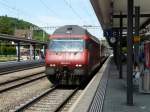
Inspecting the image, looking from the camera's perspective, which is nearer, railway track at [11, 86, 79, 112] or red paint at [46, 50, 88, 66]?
railway track at [11, 86, 79, 112]

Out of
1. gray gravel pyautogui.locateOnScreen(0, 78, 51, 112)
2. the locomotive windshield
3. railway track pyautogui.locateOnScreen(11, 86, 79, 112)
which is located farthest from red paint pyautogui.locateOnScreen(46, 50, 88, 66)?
gray gravel pyautogui.locateOnScreen(0, 78, 51, 112)

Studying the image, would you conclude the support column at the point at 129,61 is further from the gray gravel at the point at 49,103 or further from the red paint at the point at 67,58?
the red paint at the point at 67,58

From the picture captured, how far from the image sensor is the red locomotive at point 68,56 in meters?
20.0

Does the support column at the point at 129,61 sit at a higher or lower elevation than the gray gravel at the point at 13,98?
higher

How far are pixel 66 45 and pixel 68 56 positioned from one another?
0.74 metres

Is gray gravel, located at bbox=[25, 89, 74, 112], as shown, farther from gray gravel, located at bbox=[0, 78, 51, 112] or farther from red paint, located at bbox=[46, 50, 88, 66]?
red paint, located at bbox=[46, 50, 88, 66]

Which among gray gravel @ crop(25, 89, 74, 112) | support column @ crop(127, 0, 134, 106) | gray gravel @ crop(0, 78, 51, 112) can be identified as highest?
support column @ crop(127, 0, 134, 106)

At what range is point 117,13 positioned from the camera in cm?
2766

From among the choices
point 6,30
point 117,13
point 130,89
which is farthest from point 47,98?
point 6,30

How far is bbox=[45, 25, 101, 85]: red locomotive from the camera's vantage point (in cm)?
2005

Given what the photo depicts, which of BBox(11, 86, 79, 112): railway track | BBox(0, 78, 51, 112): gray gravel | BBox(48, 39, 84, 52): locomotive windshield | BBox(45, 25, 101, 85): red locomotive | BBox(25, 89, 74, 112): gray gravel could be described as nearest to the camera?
BBox(11, 86, 79, 112): railway track

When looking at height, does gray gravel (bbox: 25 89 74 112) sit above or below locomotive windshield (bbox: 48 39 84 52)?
below

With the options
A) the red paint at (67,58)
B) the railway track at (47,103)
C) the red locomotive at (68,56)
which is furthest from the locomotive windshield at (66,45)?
the railway track at (47,103)

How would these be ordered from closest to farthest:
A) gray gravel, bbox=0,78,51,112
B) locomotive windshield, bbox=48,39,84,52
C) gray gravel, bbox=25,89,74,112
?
gray gravel, bbox=25,89,74,112
gray gravel, bbox=0,78,51,112
locomotive windshield, bbox=48,39,84,52
